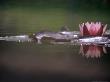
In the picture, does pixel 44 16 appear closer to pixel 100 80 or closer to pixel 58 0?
pixel 58 0

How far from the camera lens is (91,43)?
114 inches

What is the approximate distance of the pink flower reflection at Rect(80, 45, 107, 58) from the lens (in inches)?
114

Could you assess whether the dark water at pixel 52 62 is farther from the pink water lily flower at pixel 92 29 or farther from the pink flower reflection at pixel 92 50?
the pink water lily flower at pixel 92 29

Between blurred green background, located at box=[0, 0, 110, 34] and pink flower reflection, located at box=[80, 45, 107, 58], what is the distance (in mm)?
187

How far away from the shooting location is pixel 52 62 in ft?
9.48

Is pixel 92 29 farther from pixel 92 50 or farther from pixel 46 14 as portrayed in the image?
pixel 46 14

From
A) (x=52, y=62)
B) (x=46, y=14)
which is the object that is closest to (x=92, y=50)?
(x=52, y=62)

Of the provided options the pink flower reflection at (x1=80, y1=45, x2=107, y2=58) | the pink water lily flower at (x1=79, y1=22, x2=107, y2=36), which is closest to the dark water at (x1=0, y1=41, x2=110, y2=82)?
the pink flower reflection at (x1=80, y1=45, x2=107, y2=58)

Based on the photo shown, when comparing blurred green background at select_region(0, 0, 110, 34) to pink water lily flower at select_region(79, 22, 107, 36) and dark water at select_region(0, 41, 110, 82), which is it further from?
dark water at select_region(0, 41, 110, 82)

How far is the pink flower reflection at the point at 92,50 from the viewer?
114 inches

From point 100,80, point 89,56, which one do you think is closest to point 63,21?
point 89,56

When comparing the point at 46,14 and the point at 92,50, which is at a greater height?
the point at 46,14

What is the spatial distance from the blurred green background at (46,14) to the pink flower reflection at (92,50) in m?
0.19

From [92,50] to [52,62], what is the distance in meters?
0.34
